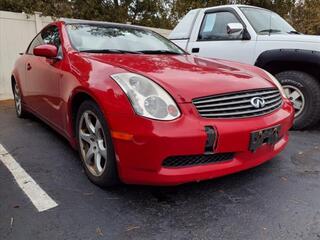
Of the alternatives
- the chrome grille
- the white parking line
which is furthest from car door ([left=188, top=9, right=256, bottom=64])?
the white parking line

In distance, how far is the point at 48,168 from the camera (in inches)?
137

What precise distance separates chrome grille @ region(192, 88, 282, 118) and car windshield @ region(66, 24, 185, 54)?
141cm

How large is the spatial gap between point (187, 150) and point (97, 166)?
0.88 meters

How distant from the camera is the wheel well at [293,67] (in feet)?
15.4

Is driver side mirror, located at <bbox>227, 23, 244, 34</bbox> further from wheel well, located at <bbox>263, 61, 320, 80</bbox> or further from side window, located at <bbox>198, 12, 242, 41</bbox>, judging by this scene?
wheel well, located at <bbox>263, 61, 320, 80</bbox>

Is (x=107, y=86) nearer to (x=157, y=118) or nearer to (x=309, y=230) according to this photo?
(x=157, y=118)

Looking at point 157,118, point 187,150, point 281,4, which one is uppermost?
point 281,4

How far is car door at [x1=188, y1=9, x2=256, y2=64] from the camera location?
17.1 ft

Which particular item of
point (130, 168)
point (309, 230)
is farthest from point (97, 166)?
point (309, 230)

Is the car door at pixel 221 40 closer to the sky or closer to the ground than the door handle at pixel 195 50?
closer to the sky

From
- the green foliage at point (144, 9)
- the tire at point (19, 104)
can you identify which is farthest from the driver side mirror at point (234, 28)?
the green foliage at point (144, 9)

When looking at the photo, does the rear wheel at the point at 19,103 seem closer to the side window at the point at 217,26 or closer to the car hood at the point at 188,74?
the car hood at the point at 188,74

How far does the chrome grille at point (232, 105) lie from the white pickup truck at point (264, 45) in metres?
1.75

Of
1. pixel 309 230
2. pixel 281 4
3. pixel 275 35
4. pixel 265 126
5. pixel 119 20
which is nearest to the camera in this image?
pixel 309 230
